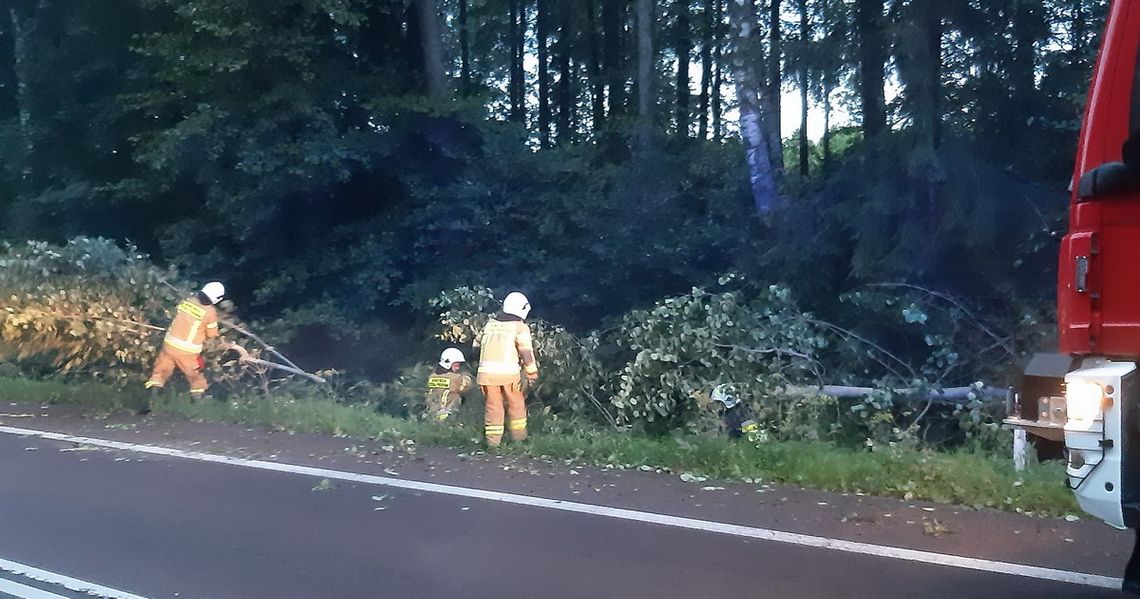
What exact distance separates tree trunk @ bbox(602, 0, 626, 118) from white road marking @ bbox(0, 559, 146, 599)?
16.0 meters

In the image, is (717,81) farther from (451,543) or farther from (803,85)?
(451,543)

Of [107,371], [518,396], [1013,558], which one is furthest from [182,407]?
[1013,558]

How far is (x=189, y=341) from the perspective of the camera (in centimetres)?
1135

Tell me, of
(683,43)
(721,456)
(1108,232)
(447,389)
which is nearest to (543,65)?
→ (683,43)

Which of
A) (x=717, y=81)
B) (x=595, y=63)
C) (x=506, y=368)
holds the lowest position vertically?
(x=506, y=368)

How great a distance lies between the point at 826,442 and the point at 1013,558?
138 inches

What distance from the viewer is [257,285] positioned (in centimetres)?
1694

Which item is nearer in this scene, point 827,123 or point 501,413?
point 501,413

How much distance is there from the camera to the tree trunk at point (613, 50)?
68.4 ft

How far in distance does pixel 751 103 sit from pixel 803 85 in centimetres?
129

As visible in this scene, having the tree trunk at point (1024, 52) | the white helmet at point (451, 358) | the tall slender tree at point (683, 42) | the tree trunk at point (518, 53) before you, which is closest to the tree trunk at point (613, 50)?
the tall slender tree at point (683, 42)

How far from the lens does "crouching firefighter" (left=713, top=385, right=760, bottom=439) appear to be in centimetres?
934

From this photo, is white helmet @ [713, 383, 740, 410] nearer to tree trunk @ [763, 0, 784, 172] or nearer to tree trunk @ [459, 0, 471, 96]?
tree trunk @ [763, 0, 784, 172]

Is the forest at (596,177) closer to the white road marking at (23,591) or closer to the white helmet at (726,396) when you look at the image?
the white helmet at (726,396)
